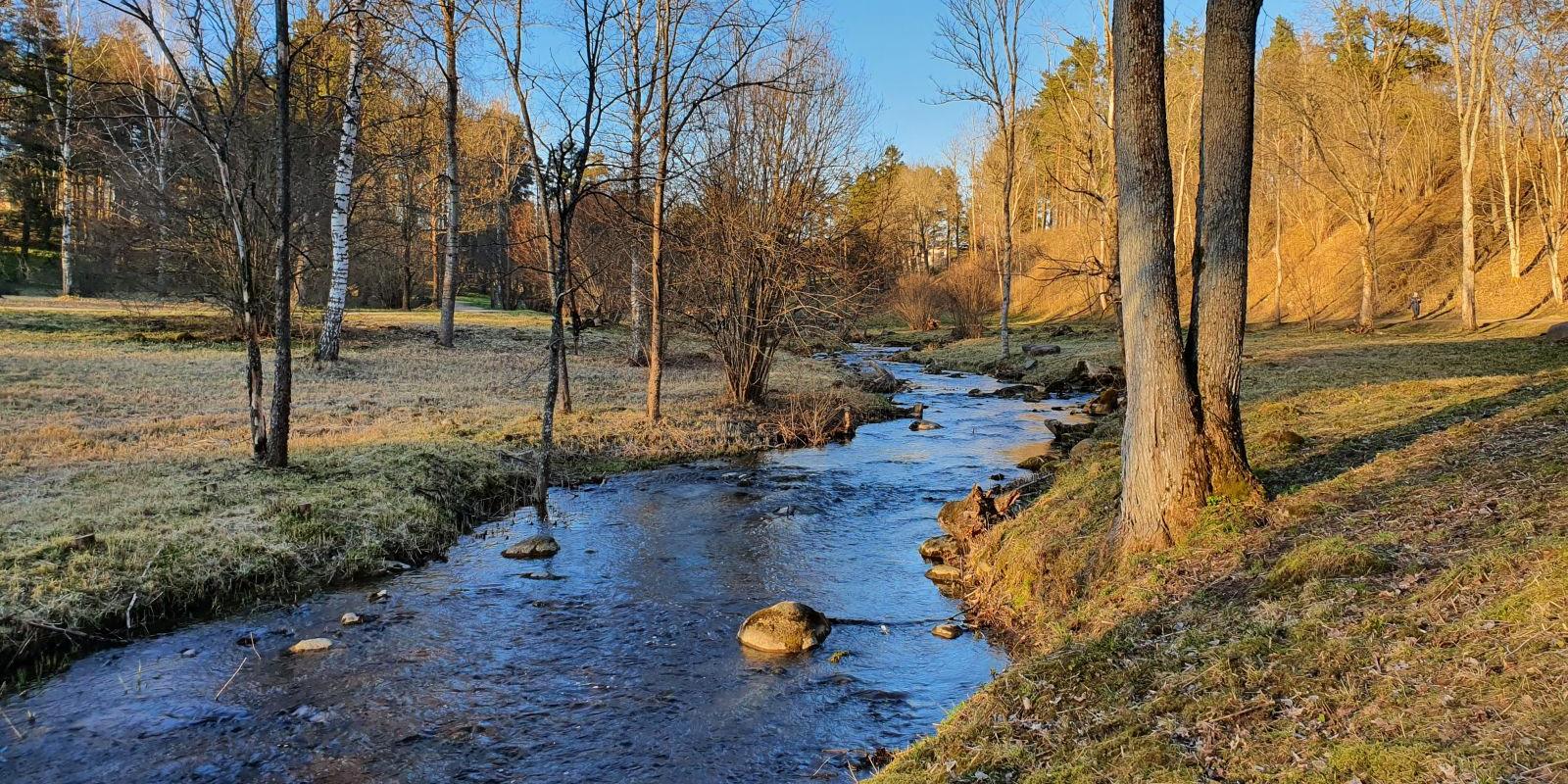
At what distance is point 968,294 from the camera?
37969 millimetres

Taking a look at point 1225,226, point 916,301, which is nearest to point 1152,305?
point 1225,226

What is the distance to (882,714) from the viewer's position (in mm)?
5234

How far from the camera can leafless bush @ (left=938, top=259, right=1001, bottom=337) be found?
37.6 meters

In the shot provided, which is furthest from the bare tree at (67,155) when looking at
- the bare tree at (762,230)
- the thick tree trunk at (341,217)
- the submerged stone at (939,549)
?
the submerged stone at (939,549)

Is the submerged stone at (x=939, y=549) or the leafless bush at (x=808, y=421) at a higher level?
the leafless bush at (x=808, y=421)

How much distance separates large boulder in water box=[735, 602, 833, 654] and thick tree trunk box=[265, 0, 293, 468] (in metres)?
5.91

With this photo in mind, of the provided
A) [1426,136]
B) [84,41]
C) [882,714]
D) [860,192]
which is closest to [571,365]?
[860,192]

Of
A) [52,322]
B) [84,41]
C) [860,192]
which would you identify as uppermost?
[84,41]

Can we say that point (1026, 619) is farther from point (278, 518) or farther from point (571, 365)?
point (571, 365)

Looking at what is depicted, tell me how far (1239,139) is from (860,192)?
37.4ft

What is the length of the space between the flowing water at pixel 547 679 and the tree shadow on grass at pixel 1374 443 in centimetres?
303

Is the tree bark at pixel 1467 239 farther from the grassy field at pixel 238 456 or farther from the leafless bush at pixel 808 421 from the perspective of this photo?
the leafless bush at pixel 808 421

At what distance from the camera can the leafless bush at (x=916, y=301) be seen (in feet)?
140

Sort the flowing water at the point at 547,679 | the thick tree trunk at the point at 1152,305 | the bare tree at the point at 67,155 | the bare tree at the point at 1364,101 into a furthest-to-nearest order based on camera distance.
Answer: the bare tree at the point at 67,155 → the bare tree at the point at 1364,101 → the thick tree trunk at the point at 1152,305 → the flowing water at the point at 547,679
